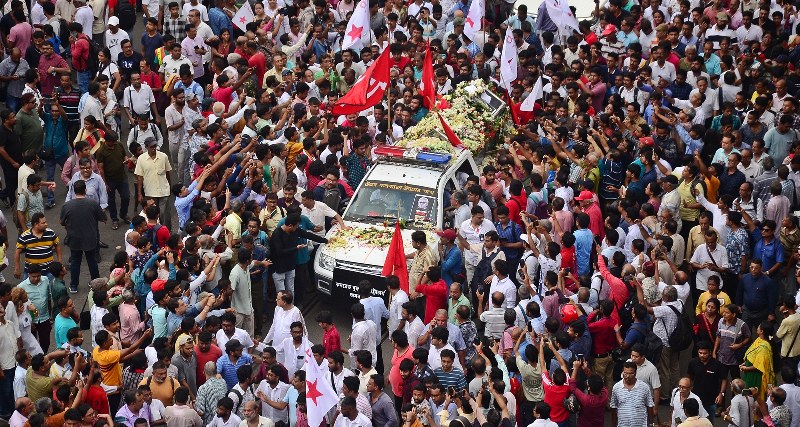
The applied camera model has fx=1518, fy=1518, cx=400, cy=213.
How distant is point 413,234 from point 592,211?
271 centimetres

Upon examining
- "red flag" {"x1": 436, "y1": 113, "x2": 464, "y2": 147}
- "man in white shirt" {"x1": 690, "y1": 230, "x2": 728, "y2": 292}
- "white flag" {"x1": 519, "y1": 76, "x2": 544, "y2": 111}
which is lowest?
"man in white shirt" {"x1": 690, "y1": 230, "x2": 728, "y2": 292}

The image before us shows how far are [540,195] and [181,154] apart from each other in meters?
5.73

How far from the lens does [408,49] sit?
2703cm

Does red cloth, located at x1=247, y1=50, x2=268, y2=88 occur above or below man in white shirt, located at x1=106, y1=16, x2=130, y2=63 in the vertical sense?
below

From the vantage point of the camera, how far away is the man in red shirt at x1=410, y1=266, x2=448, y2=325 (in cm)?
1930

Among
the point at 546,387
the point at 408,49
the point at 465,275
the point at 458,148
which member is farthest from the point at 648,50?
the point at 546,387

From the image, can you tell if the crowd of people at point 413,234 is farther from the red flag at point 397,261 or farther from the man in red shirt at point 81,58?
the red flag at point 397,261

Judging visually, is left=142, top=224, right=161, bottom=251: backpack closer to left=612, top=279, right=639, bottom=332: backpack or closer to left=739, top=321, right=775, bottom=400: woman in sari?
left=612, top=279, right=639, bottom=332: backpack

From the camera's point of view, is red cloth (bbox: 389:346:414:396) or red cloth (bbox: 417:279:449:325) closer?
red cloth (bbox: 389:346:414:396)

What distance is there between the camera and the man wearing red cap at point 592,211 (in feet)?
68.8

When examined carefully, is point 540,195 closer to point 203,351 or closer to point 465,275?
point 465,275

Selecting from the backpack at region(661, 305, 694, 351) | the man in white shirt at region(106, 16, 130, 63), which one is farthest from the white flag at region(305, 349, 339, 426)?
the man in white shirt at region(106, 16, 130, 63)

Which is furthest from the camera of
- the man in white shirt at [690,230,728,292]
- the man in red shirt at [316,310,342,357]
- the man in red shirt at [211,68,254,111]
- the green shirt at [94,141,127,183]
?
the man in red shirt at [211,68,254,111]

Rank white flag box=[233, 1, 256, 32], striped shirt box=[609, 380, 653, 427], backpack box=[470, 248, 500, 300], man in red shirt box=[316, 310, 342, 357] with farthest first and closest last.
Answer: white flag box=[233, 1, 256, 32] → backpack box=[470, 248, 500, 300] → man in red shirt box=[316, 310, 342, 357] → striped shirt box=[609, 380, 653, 427]
